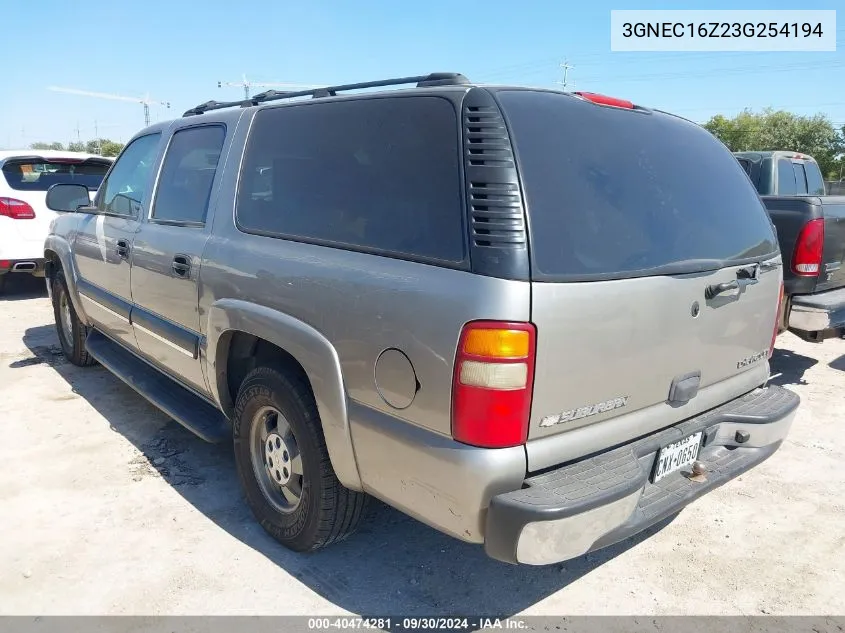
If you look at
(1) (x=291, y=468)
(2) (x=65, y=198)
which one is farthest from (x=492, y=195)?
(2) (x=65, y=198)

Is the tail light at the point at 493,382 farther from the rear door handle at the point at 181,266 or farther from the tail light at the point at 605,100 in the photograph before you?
the rear door handle at the point at 181,266

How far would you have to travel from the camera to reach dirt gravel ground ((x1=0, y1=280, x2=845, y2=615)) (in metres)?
2.54

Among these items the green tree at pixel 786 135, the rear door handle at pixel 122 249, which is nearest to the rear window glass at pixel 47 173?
the rear door handle at pixel 122 249

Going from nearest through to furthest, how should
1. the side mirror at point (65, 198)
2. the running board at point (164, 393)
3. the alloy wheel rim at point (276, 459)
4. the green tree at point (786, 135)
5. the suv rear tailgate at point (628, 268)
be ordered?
the suv rear tailgate at point (628, 268), the alloy wheel rim at point (276, 459), the running board at point (164, 393), the side mirror at point (65, 198), the green tree at point (786, 135)

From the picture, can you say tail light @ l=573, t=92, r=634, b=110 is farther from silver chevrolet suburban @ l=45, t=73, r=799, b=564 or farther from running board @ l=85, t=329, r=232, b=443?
running board @ l=85, t=329, r=232, b=443

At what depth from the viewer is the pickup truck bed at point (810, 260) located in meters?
4.62

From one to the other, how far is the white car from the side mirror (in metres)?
3.33

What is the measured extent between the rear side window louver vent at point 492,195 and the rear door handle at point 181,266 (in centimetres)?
174

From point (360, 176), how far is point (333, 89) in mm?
712

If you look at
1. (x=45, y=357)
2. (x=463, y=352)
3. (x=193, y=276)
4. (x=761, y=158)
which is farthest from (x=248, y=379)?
(x=761, y=158)

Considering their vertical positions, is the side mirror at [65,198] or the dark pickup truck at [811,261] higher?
the side mirror at [65,198]

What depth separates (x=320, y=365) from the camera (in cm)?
235

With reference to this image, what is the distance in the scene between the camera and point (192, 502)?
327cm

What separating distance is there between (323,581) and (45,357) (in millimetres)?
4371
